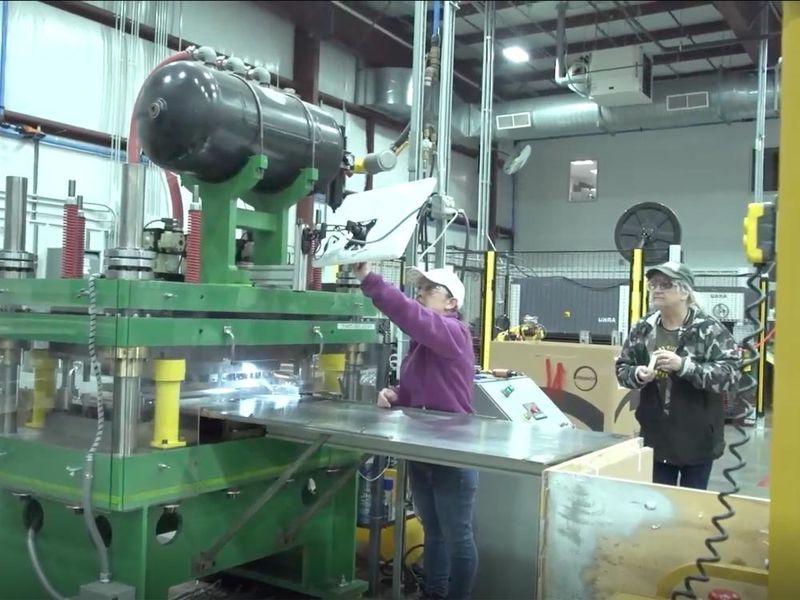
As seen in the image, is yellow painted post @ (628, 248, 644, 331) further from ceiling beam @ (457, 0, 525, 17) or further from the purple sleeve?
the purple sleeve

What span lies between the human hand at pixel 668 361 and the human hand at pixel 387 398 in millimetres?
815

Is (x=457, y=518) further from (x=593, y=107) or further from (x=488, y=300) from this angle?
(x=593, y=107)

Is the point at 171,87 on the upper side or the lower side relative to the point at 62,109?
lower

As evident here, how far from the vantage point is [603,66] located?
7.13 m

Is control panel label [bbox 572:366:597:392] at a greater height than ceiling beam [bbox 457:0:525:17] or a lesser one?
lesser

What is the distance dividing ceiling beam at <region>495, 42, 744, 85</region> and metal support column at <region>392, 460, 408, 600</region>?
664cm

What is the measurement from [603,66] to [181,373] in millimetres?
6227

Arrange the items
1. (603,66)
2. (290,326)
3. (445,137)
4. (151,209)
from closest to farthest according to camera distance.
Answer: (290,326) < (445,137) < (151,209) < (603,66)

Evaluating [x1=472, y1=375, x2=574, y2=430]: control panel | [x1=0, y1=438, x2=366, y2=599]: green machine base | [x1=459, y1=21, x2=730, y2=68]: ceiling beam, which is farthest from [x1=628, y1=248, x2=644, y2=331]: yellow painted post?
[x1=459, y1=21, x2=730, y2=68]: ceiling beam

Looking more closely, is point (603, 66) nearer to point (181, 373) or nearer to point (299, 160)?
point (299, 160)

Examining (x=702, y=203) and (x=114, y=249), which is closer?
(x=114, y=249)

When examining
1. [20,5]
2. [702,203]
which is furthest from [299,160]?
[702,203]

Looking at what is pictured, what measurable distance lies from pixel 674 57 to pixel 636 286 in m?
4.33

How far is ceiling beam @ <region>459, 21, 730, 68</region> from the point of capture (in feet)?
24.7
